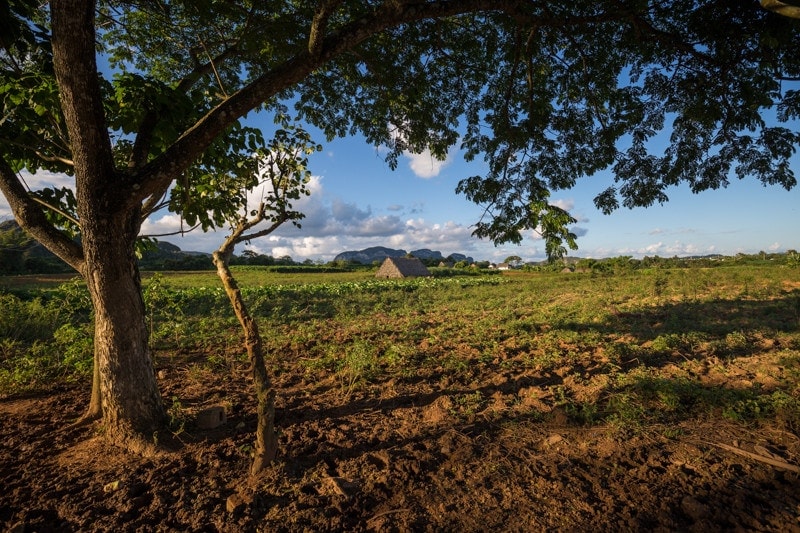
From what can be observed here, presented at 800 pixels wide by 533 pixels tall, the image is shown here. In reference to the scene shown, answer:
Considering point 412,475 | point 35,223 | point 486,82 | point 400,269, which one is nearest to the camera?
point 412,475

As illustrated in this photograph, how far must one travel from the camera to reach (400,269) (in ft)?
116

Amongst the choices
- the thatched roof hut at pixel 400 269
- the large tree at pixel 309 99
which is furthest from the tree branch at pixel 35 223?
the thatched roof hut at pixel 400 269

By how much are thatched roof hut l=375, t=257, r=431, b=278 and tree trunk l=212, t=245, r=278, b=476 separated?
31.3 meters

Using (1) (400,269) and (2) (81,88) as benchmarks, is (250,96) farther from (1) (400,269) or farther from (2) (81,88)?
(1) (400,269)

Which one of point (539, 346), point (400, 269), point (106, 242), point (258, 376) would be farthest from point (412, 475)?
point (400, 269)

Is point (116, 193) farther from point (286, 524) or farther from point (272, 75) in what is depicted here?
point (286, 524)

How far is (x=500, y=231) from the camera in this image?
6.37m

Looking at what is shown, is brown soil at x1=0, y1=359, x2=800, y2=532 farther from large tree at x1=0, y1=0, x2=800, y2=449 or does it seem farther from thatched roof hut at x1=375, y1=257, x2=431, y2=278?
thatched roof hut at x1=375, y1=257, x2=431, y2=278

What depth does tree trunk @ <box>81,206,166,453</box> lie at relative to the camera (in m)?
3.46

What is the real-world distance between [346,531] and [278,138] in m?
3.58

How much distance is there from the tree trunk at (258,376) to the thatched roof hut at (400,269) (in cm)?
3126

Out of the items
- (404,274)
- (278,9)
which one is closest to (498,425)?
(278,9)

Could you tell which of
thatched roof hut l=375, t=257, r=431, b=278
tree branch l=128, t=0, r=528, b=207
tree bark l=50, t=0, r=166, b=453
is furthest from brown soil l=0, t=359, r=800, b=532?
thatched roof hut l=375, t=257, r=431, b=278

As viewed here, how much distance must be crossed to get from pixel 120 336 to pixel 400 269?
31785mm
